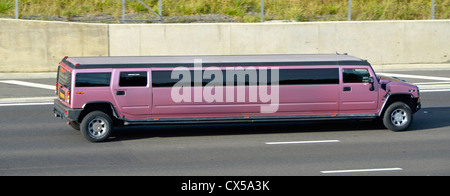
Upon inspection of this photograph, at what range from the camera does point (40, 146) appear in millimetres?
13344

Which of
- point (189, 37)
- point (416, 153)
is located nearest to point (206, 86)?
point (416, 153)

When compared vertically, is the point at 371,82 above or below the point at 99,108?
above

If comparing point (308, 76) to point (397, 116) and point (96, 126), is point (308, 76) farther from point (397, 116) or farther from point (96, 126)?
point (96, 126)

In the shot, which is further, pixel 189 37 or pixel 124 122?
pixel 189 37

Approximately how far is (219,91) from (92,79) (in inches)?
107

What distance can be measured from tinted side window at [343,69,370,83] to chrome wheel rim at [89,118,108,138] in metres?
5.46

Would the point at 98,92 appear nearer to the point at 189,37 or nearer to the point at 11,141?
the point at 11,141

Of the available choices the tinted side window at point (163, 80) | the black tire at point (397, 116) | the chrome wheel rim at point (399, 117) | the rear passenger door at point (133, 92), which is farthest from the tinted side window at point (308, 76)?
the rear passenger door at point (133, 92)

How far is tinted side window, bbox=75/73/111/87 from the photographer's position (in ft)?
44.3

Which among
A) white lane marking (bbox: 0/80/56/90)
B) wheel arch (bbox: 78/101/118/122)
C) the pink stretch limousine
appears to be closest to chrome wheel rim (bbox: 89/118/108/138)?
the pink stretch limousine

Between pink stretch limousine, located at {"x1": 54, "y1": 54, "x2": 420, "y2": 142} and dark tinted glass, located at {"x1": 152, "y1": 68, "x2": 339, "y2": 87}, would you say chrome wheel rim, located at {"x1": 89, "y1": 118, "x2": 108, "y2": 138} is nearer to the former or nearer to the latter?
pink stretch limousine, located at {"x1": 54, "y1": 54, "x2": 420, "y2": 142}

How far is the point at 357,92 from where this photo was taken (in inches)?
579

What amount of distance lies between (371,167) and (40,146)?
21.9ft

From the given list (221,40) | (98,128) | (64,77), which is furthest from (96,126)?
(221,40)
